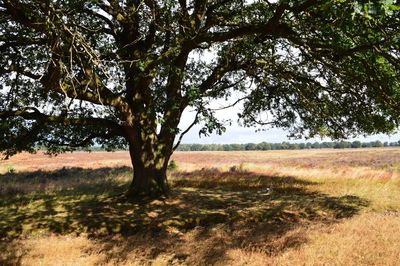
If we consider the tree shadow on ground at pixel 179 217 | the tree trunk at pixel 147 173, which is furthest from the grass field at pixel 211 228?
the tree trunk at pixel 147 173

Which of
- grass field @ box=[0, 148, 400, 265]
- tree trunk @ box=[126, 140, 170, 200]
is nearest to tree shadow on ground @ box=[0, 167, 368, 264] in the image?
grass field @ box=[0, 148, 400, 265]

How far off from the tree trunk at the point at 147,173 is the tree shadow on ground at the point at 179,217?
0.60 metres

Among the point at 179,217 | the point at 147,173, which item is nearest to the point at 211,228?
the point at 179,217

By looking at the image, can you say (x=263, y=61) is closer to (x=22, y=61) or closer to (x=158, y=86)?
(x=158, y=86)

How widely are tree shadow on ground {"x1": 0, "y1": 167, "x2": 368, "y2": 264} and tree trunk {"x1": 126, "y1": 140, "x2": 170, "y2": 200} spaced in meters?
0.60

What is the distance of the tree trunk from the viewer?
53.9 feet

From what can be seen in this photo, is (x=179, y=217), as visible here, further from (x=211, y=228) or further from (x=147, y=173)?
(x=147, y=173)

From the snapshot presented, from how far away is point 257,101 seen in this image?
19.3 meters

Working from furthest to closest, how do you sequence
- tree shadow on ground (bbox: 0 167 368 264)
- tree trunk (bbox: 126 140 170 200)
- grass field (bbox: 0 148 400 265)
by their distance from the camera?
tree trunk (bbox: 126 140 170 200) → tree shadow on ground (bbox: 0 167 368 264) → grass field (bbox: 0 148 400 265)

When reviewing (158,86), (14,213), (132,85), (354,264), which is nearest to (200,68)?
(158,86)

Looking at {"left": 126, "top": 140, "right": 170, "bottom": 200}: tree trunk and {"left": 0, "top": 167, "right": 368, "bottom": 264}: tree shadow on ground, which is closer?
{"left": 0, "top": 167, "right": 368, "bottom": 264}: tree shadow on ground

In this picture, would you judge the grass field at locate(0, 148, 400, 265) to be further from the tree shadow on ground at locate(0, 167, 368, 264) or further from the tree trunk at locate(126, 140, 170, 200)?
the tree trunk at locate(126, 140, 170, 200)

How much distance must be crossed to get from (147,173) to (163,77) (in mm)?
4096

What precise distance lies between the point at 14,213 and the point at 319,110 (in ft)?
45.7
